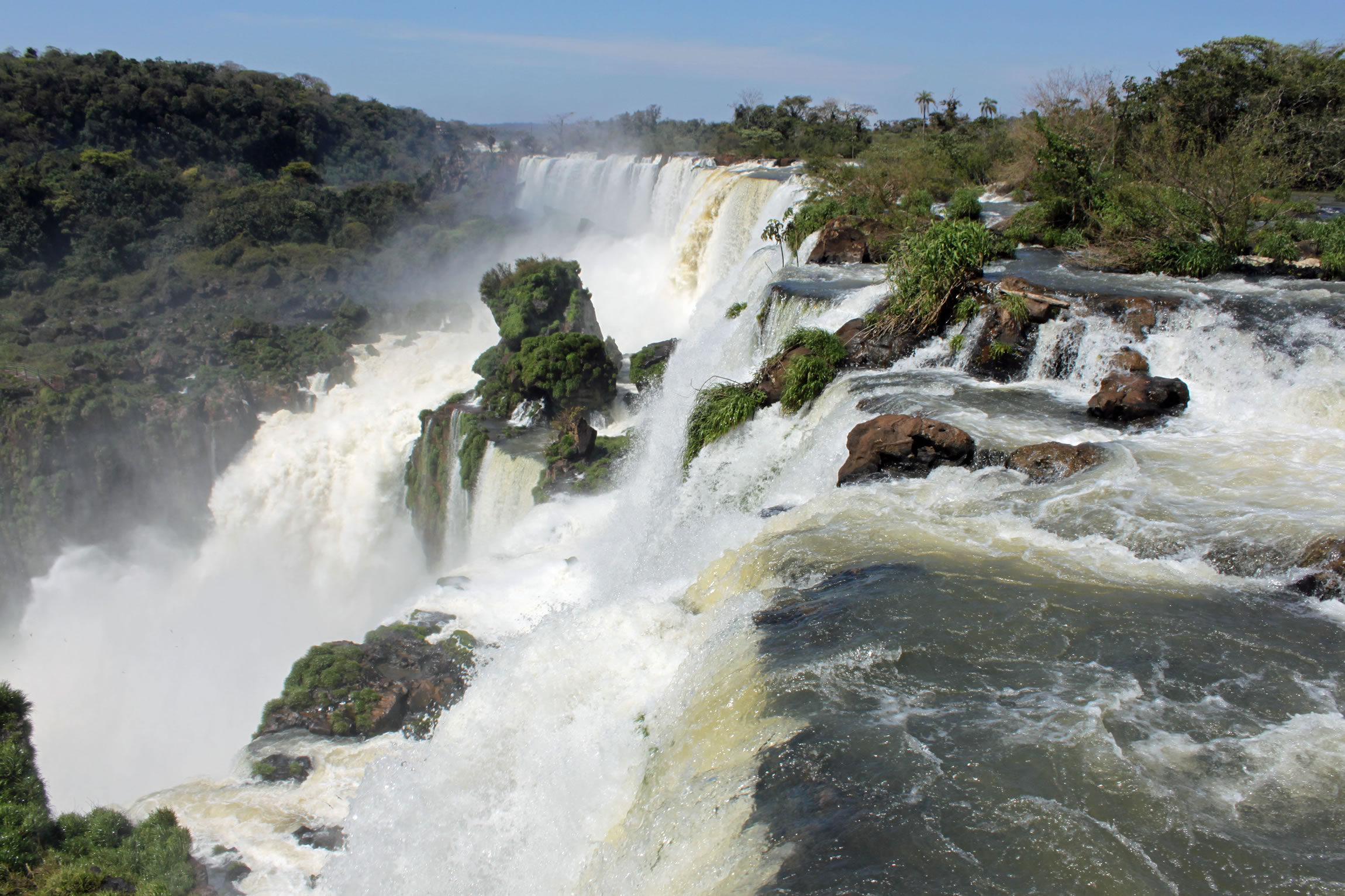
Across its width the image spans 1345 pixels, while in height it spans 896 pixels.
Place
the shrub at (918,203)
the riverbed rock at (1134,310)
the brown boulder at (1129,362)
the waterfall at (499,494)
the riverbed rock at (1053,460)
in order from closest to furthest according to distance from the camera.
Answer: the riverbed rock at (1053,460)
the brown boulder at (1129,362)
the riverbed rock at (1134,310)
the waterfall at (499,494)
the shrub at (918,203)

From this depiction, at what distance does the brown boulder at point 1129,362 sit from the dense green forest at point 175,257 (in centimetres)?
2514

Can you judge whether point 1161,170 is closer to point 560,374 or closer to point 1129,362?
point 1129,362

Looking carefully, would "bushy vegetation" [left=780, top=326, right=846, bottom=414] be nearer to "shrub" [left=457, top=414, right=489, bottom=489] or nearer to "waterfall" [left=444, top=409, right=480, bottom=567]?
"shrub" [left=457, top=414, right=489, bottom=489]

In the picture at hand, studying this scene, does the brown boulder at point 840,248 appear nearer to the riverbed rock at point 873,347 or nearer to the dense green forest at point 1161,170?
the dense green forest at point 1161,170

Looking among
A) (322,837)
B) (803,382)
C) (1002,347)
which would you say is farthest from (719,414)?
(322,837)

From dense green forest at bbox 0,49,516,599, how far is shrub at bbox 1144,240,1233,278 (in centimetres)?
2494

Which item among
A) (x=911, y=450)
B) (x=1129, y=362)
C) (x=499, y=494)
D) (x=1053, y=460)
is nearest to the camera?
(x=1053, y=460)

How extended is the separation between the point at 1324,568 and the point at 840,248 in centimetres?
1266

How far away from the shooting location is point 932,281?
13273mm

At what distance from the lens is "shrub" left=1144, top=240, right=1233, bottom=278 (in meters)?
14.2

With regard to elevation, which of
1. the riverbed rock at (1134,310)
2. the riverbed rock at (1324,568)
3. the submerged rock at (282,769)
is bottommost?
the submerged rock at (282,769)

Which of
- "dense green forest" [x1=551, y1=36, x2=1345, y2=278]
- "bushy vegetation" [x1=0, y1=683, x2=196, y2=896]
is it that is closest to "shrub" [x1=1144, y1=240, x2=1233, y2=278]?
"dense green forest" [x1=551, y1=36, x2=1345, y2=278]

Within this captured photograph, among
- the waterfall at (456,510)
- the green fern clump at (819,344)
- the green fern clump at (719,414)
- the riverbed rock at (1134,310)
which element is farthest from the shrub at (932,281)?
the waterfall at (456,510)

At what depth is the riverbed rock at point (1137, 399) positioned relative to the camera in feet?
34.7
